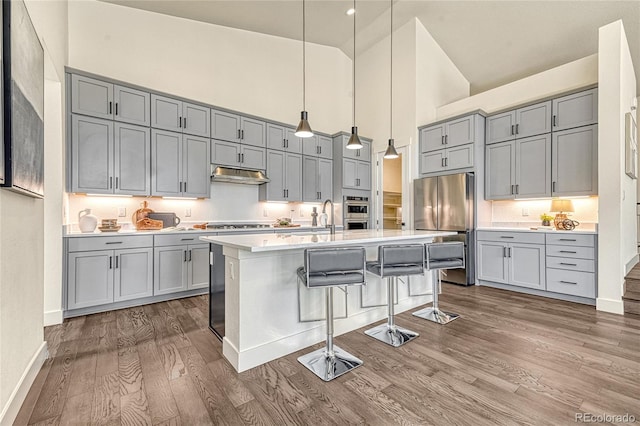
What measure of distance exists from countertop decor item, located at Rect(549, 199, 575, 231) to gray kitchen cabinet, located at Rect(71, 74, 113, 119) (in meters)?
5.88

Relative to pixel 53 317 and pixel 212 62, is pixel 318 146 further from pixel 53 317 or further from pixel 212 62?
pixel 53 317

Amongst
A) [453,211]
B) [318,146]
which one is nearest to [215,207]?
[318,146]

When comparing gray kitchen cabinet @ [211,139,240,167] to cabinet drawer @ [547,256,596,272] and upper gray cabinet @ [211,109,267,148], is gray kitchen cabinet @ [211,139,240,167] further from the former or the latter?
cabinet drawer @ [547,256,596,272]

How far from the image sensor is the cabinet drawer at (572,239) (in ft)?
11.7

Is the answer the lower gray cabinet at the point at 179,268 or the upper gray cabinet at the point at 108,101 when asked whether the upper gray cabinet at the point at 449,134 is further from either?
the upper gray cabinet at the point at 108,101

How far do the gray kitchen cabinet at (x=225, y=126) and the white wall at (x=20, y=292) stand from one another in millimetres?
2083

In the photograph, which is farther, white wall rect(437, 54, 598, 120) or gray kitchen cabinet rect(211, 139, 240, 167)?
gray kitchen cabinet rect(211, 139, 240, 167)

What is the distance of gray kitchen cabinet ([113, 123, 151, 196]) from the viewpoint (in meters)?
3.65

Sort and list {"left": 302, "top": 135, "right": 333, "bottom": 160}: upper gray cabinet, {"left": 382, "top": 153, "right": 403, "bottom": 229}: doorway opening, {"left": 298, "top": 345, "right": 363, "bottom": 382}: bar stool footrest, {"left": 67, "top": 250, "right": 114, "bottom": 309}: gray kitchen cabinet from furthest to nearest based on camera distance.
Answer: {"left": 382, "top": 153, "right": 403, "bottom": 229}: doorway opening < {"left": 302, "top": 135, "right": 333, "bottom": 160}: upper gray cabinet < {"left": 67, "top": 250, "right": 114, "bottom": 309}: gray kitchen cabinet < {"left": 298, "top": 345, "right": 363, "bottom": 382}: bar stool footrest

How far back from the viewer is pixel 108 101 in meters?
3.56

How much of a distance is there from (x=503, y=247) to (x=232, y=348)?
4.00 metres

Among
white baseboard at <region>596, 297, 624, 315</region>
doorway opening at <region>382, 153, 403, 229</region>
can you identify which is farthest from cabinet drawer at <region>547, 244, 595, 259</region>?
doorway opening at <region>382, 153, 403, 229</region>

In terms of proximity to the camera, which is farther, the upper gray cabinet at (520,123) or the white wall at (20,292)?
the upper gray cabinet at (520,123)

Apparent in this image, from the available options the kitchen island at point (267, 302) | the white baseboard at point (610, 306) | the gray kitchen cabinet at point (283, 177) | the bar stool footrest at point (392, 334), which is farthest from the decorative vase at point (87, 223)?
the white baseboard at point (610, 306)
